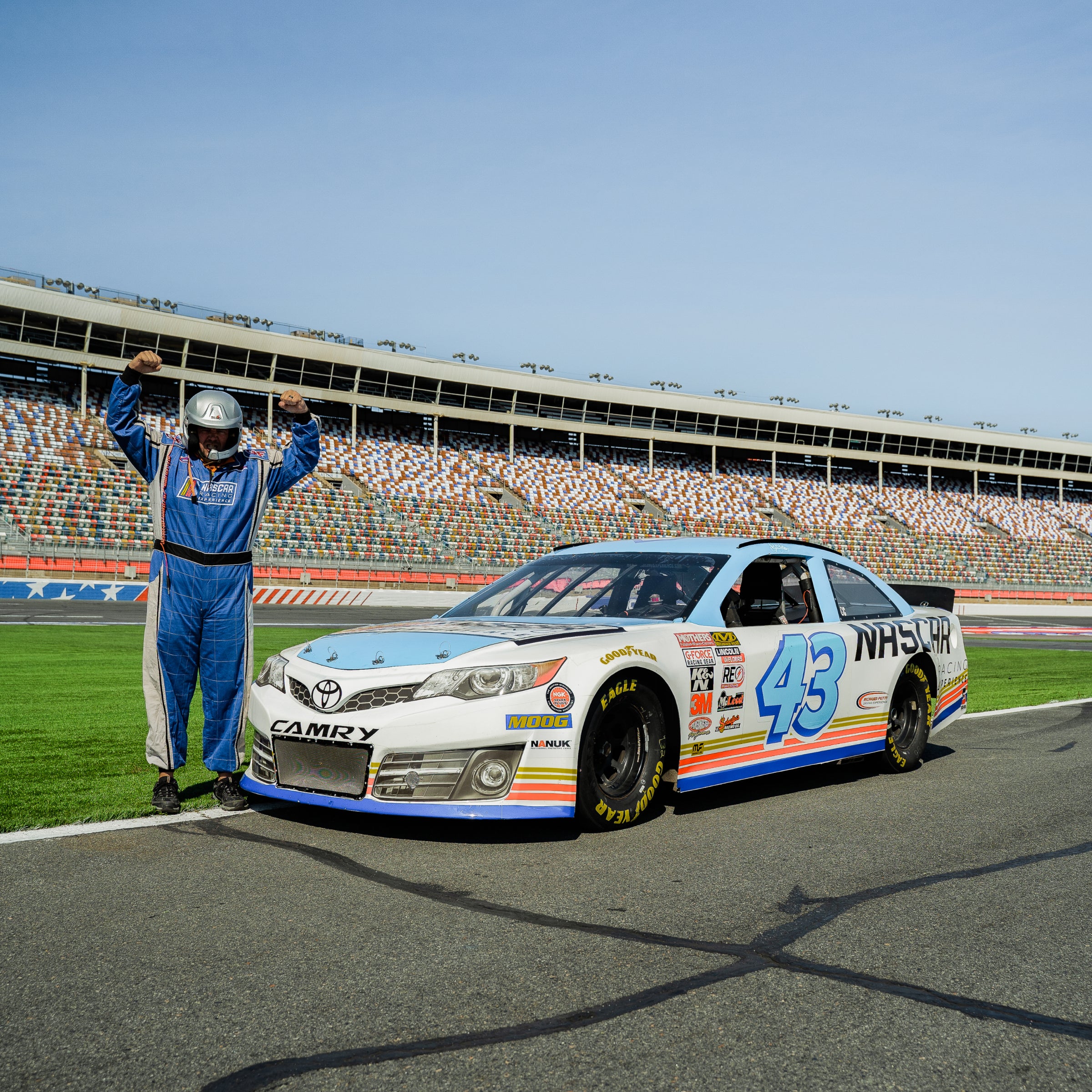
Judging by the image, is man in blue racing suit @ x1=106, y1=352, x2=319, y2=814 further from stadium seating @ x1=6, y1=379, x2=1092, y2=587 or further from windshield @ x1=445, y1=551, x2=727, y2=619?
stadium seating @ x1=6, y1=379, x2=1092, y2=587

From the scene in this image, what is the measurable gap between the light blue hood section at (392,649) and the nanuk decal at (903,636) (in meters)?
2.65

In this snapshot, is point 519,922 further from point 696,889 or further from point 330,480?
point 330,480

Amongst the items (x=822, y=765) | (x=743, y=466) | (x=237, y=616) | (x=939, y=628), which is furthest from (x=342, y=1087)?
(x=743, y=466)

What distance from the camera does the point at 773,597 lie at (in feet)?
20.0

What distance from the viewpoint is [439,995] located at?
2.89 meters

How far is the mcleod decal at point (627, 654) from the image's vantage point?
482 cm

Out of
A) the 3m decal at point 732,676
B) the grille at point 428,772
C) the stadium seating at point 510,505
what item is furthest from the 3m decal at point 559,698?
the stadium seating at point 510,505

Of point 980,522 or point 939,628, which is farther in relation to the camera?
point 980,522

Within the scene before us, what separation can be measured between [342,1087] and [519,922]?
1258mm

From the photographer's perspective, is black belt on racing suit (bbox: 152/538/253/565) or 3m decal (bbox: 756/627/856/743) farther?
3m decal (bbox: 756/627/856/743)

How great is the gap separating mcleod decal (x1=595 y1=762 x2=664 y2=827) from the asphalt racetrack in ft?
0.42

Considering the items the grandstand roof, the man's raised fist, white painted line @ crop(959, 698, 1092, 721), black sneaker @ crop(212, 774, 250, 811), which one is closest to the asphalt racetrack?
black sneaker @ crop(212, 774, 250, 811)

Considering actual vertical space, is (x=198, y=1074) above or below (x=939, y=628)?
below

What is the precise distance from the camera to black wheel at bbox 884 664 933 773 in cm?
676
